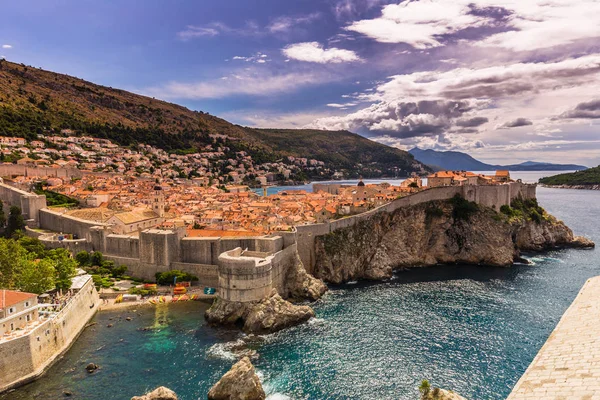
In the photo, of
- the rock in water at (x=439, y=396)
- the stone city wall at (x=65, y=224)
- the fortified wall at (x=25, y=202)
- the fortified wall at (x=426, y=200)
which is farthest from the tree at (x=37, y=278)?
the rock in water at (x=439, y=396)

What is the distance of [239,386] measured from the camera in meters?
17.1

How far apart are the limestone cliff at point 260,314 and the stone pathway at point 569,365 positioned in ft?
50.8

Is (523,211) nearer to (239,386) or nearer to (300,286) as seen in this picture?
(300,286)

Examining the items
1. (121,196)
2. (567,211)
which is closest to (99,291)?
(121,196)

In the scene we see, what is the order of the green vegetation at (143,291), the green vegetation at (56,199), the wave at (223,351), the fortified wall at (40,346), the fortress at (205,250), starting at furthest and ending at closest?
the green vegetation at (56,199)
the green vegetation at (143,291)
the fortress at (205,250)
the wave at (223,351)
the fortified wall at (40,346)

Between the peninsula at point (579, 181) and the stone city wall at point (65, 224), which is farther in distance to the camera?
the peninsula at point (579, 181)

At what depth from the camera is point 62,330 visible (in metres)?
22.0

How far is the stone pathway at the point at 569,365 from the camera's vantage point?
1011 cm

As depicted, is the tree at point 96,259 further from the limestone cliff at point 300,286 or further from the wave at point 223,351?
the wave at point 223,351

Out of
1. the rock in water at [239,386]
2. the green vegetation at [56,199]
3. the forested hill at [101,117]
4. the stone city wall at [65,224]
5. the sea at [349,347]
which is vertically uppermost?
the forested hill at [101,117]

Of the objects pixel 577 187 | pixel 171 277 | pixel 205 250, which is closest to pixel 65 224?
pixel 171 277

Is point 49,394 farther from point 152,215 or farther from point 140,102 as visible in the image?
point 140,102

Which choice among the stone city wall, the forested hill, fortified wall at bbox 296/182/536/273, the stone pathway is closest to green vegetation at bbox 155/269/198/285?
the stone city wall

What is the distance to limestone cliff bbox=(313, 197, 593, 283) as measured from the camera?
36.5 m
